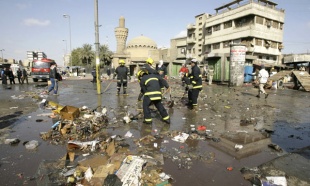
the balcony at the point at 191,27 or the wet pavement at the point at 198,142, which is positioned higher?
the balcony at the point at 191,27

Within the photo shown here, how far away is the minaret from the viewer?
2310 inches

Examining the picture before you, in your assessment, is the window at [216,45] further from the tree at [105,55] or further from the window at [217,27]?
the tree at [105,55]

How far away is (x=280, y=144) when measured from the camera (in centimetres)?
439

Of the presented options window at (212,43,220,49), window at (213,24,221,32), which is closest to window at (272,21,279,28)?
window at (213,24,221,32)

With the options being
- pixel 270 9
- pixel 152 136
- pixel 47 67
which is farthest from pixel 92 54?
pixel 152 136

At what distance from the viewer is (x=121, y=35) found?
59000mm

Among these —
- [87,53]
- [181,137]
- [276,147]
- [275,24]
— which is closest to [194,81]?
[181,137]

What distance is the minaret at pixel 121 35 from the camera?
58.7m

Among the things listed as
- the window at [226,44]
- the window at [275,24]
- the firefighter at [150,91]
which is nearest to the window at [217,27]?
the window at [226,44]

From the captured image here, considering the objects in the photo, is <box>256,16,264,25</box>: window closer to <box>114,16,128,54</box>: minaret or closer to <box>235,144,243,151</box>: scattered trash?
<box>114,16,128,54</box>: minaret

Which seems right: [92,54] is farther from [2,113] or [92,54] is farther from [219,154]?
[219,154]

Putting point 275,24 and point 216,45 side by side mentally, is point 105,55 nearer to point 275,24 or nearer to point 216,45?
point 216,45

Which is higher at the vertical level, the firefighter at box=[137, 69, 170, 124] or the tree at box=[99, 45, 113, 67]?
the tree at box=[99, 45, 113, 67]

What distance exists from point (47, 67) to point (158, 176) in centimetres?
2285
